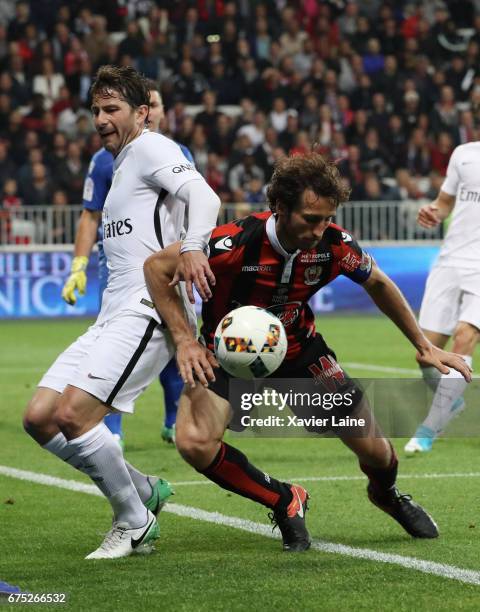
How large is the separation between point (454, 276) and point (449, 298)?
15cm

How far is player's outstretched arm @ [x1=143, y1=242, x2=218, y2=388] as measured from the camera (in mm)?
5195

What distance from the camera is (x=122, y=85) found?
5770mm

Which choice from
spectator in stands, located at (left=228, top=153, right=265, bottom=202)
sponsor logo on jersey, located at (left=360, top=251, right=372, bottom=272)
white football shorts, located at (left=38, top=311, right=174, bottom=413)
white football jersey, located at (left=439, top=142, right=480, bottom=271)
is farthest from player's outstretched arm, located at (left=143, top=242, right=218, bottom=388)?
spectator in stands, located at (left=228, top=153, right=265, bottom=202)

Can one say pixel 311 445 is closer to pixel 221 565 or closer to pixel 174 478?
pixel 174 478

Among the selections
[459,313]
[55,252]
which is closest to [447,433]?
[459,313]

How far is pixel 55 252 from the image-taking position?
19.5m

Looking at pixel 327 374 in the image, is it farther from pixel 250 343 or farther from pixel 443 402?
pixel 443 402

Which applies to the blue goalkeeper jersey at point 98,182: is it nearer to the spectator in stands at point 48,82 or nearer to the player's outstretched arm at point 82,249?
the player's outstretched arm at point 82,249

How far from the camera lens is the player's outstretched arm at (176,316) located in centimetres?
520

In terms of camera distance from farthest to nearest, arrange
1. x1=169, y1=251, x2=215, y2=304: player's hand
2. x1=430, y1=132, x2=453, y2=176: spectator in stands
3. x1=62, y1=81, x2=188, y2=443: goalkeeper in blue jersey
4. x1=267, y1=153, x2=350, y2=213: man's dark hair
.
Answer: x1=430, y1=132, x2=453, y2=176: spectator in stands, x1=62, y1=81, x2=188, y2=443: goalkeeper in blue jersey, x1=267, y1=153, x2=350, y2=213: man's dark hair, x1=169, y1=251, x2=215, y2=304: player's hand

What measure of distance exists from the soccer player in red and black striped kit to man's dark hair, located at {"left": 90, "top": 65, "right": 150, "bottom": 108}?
75 centimetres

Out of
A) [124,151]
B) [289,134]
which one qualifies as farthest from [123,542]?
[289,134]

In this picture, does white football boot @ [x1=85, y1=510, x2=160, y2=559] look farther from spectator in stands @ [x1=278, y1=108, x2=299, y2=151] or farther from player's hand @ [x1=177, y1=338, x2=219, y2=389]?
spectator in stands @ [x1=278, y1=108, x2=299, y2=151]

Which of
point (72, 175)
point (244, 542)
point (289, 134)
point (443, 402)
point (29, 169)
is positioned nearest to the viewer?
point (244, 542)
